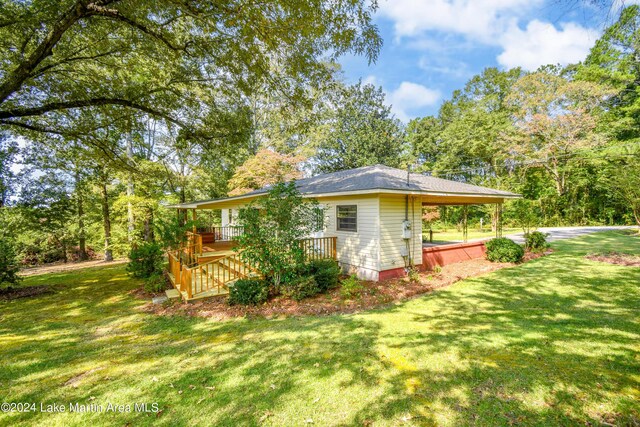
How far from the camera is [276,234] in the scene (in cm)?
664

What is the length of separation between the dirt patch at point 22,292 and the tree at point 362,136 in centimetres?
2045

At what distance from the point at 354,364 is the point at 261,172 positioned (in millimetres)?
18841

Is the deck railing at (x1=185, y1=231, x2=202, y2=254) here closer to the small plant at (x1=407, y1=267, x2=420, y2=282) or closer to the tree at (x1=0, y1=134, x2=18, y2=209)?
the small plant at (x1=407, y1=267, x2=420, y2=282)

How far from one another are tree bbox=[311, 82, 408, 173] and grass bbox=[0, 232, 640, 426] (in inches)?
738

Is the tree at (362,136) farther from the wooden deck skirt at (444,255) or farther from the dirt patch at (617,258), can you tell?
the dirt patch at (617,258)

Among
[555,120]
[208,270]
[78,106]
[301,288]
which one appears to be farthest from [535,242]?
[555,120]

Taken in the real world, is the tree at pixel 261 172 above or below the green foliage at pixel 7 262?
above

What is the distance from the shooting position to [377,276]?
317 inches

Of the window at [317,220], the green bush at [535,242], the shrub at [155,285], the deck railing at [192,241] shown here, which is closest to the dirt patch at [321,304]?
the shrub at [155,285]

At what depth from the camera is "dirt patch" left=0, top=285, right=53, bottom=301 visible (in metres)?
8.40

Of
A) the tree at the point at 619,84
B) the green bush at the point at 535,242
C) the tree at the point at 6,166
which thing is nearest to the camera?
the green bush at the point at 535,242

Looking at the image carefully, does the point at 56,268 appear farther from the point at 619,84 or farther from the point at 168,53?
the point at 619,84

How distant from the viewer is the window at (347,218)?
897 cm

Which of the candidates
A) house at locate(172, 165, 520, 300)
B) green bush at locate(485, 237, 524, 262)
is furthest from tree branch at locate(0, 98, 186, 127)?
green bush at locate(485, 237, 524, 262)
